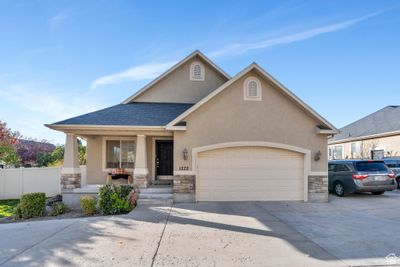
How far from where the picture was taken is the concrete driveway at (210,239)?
4988 millimetres

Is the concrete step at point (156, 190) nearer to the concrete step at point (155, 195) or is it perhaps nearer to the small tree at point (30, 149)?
the concrete step at point (155, 195)

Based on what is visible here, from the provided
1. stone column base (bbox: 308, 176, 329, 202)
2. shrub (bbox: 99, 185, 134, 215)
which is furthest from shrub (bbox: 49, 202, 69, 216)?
stone column base (bbox: 308, 176, 329, 202)

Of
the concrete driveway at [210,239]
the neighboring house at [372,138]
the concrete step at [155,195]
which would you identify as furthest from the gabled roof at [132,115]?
the neighboring house at [372,138]

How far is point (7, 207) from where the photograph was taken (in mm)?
11516

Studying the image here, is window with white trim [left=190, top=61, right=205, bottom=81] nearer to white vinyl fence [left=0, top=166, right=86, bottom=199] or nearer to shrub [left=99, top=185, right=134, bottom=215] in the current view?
shrub [left=99, top=185, right=134, bottom=215]

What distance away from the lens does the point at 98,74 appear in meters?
15.8

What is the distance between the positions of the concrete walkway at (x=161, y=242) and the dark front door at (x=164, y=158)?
5.13 meters

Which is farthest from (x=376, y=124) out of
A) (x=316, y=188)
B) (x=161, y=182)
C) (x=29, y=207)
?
(x=29, y=207)

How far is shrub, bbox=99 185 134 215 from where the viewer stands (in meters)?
9.09

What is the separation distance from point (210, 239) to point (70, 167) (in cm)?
777

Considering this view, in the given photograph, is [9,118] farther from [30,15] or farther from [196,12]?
[196,12]

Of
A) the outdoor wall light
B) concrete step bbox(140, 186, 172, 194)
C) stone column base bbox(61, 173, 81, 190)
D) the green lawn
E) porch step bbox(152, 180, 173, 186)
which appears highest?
the outdoor wall light

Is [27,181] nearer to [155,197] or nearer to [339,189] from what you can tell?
[155,197]

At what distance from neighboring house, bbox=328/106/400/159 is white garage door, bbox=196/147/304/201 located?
9.32 metres
